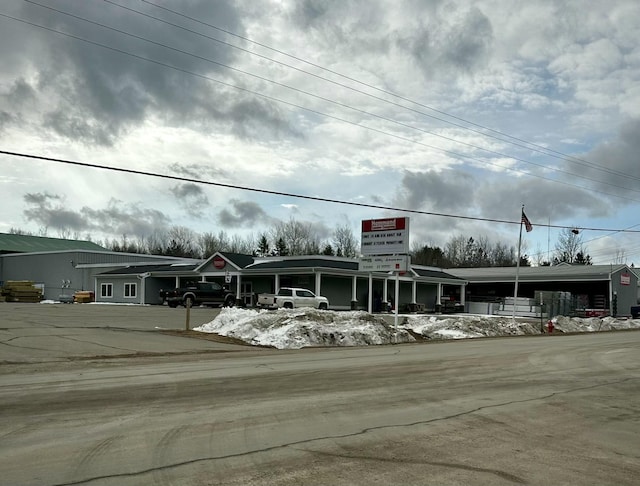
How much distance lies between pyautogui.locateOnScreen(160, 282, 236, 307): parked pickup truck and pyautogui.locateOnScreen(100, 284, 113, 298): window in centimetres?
1527

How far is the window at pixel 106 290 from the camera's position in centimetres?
6219

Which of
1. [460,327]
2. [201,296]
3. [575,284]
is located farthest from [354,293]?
[575,284]

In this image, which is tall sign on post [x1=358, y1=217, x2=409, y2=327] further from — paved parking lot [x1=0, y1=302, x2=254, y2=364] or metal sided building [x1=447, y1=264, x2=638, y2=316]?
metal sided building [x1=447, y1=264, x2=638, y2=316]

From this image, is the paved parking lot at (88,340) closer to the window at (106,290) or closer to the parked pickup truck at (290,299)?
the parked pickup truck at (290,299)

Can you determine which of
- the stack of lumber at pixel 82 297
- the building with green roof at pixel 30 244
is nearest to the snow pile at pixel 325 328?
the stack of lumber at pixel 82 297

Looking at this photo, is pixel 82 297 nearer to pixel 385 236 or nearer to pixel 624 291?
pixel 385 236

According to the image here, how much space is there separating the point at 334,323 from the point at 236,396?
16225 millimetres

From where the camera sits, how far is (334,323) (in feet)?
85.5

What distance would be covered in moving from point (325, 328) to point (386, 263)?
904cm

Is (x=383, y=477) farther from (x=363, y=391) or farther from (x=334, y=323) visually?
(x=334, y=323)

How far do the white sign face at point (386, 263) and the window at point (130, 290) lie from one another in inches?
1295

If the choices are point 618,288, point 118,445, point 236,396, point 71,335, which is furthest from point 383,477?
point 618,288

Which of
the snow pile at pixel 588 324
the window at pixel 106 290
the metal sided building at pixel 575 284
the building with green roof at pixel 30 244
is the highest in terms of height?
the building with green roof at pixel 30 244

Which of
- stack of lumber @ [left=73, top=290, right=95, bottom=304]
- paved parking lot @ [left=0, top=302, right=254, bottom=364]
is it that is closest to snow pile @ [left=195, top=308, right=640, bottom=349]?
paved parking lot @ [left=0, top=302, right=254, bottom=364]
